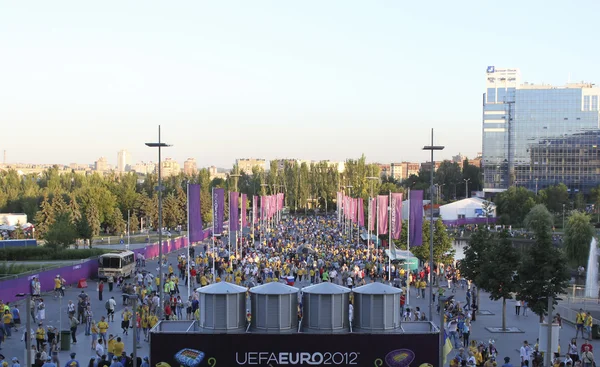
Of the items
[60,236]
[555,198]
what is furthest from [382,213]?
[555,198]

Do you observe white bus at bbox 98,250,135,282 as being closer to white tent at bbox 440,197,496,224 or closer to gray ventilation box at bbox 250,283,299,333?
gray ventilation box at bbox 250,283,299,333

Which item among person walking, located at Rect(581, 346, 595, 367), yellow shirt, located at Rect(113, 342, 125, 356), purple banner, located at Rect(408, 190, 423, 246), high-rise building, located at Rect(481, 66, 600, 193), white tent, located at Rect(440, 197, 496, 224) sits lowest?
white tent, located at Rect(440, 197, 496, 224)

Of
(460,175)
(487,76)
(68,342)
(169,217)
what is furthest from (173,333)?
(460,175)

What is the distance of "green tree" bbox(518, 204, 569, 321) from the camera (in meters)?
22.7

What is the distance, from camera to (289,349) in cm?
1341

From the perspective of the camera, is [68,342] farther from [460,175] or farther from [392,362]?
[460,175]

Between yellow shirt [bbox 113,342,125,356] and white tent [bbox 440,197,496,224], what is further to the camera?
white tent [bbox 440,197,496,224]

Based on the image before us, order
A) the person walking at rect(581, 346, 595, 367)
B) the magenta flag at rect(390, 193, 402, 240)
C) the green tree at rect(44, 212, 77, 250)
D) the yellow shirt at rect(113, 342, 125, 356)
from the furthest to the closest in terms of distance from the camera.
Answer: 1. the green tree at rect(44, 212, 77, 250)
2. the magenta flag at rect(390, 193, 402, 240)
3. the person walking at rect(581, 346, 595, 367)
4. the yellow shirt at rect(113, 342, 125, 356)

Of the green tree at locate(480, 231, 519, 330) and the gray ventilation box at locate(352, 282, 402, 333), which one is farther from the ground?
the gray ventilation box at locate(352, 282, 402, 333)

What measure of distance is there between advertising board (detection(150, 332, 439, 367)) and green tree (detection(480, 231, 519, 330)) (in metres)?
12.2

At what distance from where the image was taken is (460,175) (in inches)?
5994

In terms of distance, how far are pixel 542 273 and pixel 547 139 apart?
11212 cm

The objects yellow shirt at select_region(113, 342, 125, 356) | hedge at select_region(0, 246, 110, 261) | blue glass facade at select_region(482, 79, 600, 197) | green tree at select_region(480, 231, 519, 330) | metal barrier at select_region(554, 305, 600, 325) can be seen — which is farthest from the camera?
blue glass facade at select_region(482, 79, 600, 197)

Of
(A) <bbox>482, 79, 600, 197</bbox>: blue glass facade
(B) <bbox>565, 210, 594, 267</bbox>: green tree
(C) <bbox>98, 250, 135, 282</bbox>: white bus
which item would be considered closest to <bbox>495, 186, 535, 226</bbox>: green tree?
(A) <bbox>482, 79, 600, 197</bbox>: blue glass facade
